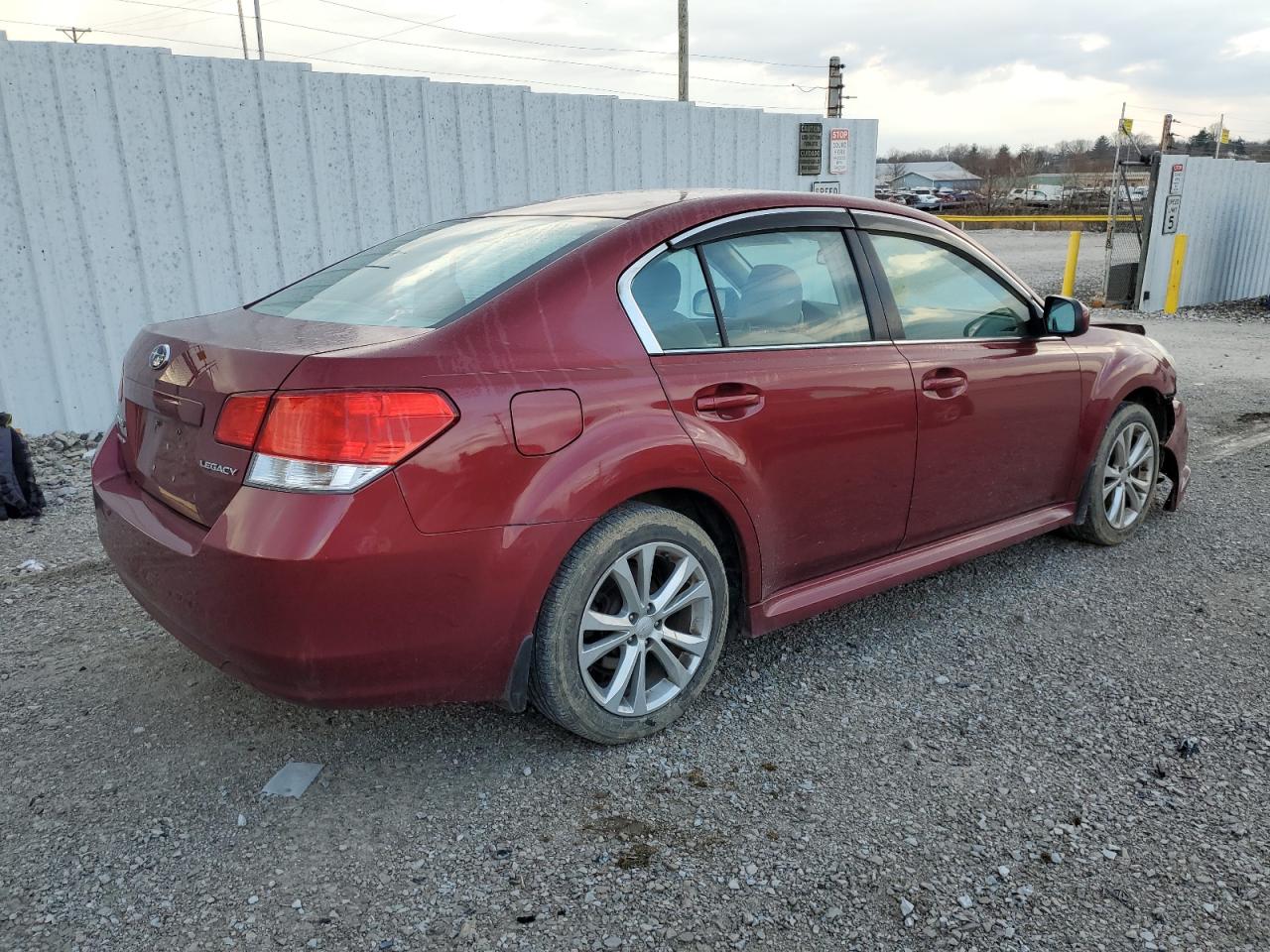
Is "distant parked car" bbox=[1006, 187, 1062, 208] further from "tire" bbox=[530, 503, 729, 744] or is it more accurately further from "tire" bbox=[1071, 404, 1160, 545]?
"tire" bbox=[530, 503, 729, 744]

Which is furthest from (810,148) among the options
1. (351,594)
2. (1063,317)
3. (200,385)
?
(351,594)

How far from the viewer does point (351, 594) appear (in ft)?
7.48

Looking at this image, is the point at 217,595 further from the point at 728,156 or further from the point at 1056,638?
the point at 728,156

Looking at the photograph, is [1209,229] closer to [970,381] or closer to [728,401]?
[970,381]

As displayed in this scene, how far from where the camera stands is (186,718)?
305 centimetres

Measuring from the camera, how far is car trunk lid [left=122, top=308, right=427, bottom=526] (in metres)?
2.38

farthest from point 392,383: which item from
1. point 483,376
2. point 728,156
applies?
point 728,156

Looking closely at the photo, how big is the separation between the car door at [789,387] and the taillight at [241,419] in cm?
107

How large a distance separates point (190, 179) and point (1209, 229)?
14609 millimetres

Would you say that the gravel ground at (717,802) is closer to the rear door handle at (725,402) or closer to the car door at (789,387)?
the car door at (789,387)

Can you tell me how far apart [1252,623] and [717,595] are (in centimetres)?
230

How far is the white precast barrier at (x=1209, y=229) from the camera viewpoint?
1386cm

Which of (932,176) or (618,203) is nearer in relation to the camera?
(618,203)

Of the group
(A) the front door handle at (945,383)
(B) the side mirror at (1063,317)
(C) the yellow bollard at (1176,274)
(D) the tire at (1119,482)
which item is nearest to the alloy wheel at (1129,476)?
(D) the tire at (1119,482)
